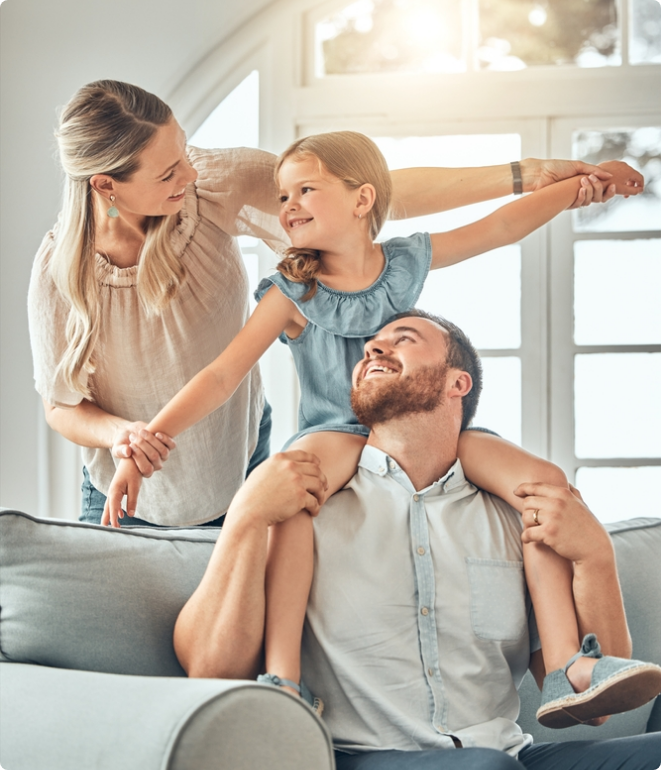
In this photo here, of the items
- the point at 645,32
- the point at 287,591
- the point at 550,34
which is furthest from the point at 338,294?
the point at 645,32

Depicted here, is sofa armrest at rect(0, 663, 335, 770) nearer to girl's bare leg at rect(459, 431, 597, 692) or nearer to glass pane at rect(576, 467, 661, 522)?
girl's bare leg at rect(459, 431, 597, 692)

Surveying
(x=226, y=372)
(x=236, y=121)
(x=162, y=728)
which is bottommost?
(x=162, y=728)

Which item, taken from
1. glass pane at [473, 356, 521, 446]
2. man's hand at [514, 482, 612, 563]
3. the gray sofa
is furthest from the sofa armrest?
glass pane at [473, 356, 521, 446]

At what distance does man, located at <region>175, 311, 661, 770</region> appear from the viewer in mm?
1169

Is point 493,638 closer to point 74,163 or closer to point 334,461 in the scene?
point 334,461

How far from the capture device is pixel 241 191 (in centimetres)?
163

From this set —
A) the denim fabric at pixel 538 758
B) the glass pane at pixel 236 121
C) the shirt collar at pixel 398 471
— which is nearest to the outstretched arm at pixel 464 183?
the shirt collar at pixel 398 471

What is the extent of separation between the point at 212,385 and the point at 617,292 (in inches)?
54.9

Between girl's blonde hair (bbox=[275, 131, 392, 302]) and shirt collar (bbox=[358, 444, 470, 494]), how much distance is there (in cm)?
32

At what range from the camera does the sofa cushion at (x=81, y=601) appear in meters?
1.17

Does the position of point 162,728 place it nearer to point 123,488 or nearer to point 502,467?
point 123,488

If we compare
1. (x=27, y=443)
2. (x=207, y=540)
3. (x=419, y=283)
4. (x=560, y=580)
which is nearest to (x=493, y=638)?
(x=560, y=580)

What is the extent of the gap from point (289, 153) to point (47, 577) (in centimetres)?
83

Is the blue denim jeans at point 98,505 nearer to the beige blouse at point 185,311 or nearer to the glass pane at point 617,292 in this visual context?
the beige blouse at point 185,311
